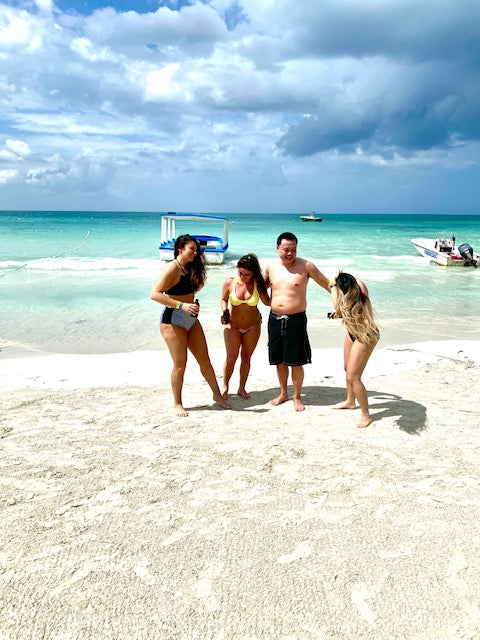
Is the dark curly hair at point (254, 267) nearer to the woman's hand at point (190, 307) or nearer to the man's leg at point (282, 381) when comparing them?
the woman's hand at point (190, 307)

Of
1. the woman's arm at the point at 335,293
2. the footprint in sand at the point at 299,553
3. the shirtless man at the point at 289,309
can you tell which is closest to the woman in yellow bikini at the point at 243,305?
the shirtless man at the point at 289,309

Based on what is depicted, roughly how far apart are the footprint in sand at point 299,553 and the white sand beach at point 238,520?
0.05 feet

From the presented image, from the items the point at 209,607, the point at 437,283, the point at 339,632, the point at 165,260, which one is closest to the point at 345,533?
the point at 339,632

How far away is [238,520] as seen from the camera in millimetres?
3287

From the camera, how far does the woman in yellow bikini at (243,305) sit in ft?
16.8

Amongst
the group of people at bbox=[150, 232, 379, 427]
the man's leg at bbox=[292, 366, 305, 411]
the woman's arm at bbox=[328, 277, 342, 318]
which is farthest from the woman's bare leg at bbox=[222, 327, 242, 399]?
the woman's arm at bbox=[328, 277, 342, 318]

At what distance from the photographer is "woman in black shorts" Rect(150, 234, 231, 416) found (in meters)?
4.83

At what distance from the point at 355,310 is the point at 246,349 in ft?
4.71

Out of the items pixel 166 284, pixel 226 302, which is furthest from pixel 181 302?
pixel 226 302

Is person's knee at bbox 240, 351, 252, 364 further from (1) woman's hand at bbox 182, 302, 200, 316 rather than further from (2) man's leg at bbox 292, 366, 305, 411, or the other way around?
(1) woman's hand at bbox 182, 302, 200, 316

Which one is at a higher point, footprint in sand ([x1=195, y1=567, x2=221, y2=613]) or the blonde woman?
the blonde woman

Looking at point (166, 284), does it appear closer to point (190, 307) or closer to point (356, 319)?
point (190, 307)

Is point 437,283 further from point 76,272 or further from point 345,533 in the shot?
point 345,533

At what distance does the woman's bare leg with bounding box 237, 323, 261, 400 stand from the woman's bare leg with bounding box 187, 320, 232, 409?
1.34 feet
